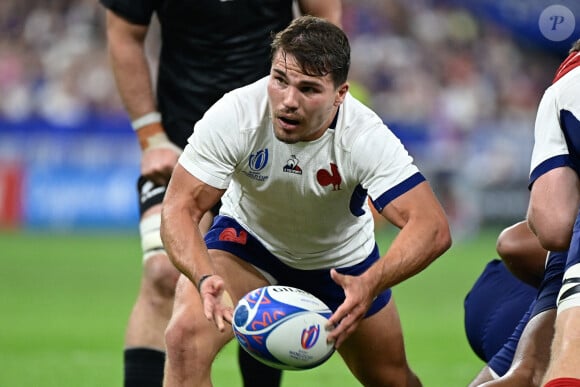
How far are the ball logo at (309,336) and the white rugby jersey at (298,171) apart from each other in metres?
0.66

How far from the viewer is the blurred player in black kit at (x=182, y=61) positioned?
20.1 ft

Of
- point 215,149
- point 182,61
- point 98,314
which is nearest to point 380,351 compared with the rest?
point 215,149

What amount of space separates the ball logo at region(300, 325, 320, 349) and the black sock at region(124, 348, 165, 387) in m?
1.38

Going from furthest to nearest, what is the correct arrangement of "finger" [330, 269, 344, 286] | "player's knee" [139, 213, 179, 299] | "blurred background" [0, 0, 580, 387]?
"blurred background" [0, 0, 580, 387], "player's knee" [139, 213, 179, 299], "finger" [330, 269, 344, 286]

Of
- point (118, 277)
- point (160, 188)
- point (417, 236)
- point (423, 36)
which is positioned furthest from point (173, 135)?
point (423, 36)

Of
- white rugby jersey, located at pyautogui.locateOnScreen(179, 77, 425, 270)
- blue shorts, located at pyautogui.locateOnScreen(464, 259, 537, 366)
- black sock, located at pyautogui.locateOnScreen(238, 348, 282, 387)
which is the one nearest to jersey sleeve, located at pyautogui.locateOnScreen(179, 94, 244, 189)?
white rugby jersey, located at pyautogui.locateOnScreen(179, 77, 425, 270)

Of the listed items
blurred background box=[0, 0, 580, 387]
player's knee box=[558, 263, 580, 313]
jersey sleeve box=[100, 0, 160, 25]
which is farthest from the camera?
blurred background box=[0, 0, 580, 387]

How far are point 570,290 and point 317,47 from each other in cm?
145

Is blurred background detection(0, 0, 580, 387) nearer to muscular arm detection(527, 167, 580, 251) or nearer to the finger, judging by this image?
muscular arm detection(527, 167, 580, 251)

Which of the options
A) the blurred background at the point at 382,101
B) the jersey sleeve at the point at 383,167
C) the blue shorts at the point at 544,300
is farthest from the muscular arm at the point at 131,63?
the blurred background at the point at 382,101

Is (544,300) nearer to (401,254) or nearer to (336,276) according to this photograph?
(401,254)

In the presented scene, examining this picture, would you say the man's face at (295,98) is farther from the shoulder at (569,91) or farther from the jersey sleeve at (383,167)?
the shoulder at (569,91)

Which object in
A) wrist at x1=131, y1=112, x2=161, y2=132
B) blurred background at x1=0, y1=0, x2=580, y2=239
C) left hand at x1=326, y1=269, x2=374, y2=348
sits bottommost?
blurred background at x1=0, y1=0, x2=580, y2=239

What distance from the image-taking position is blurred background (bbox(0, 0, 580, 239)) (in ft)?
56.5
